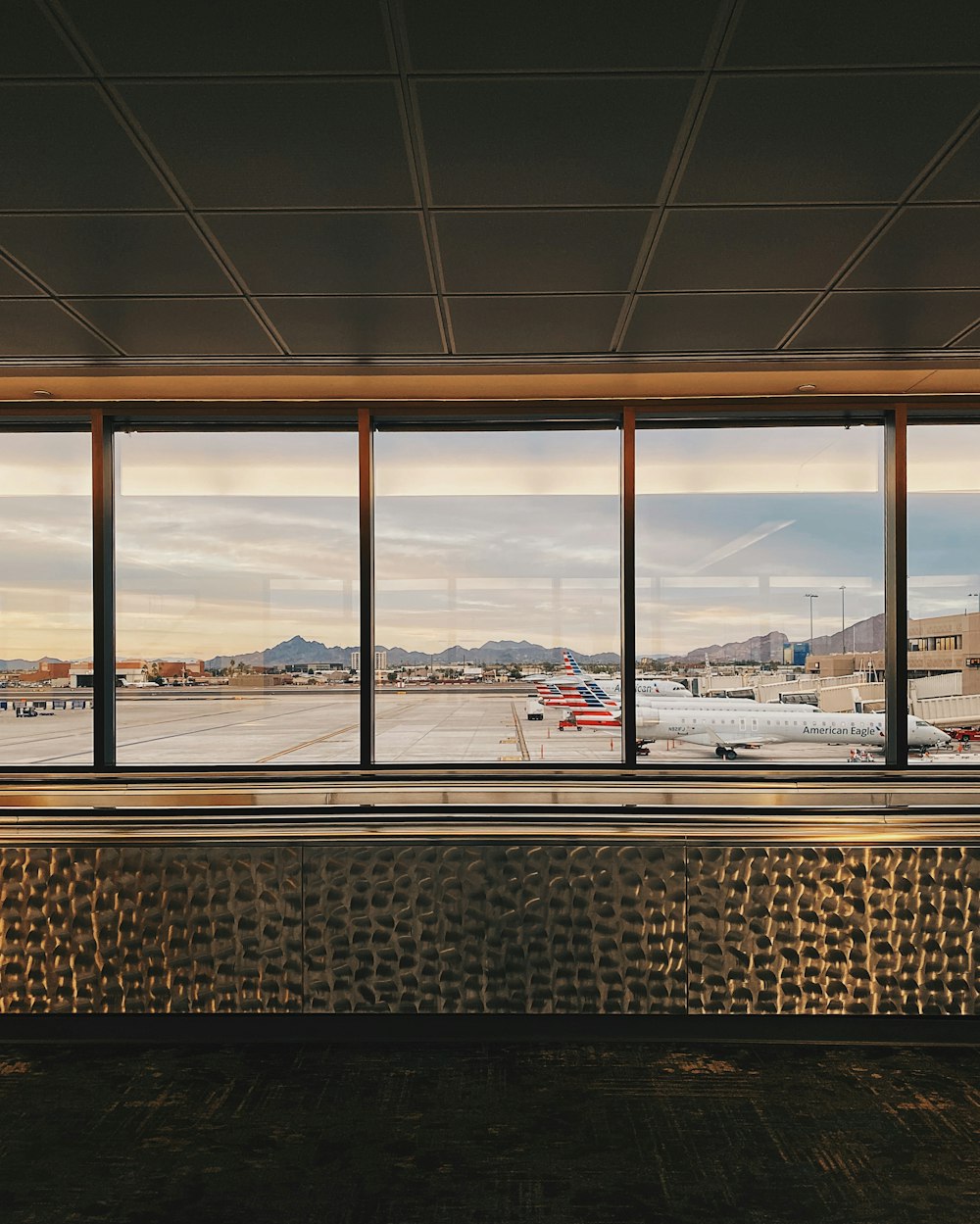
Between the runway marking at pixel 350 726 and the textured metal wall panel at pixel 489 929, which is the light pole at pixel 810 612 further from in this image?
the runway marking at pixel 350 726

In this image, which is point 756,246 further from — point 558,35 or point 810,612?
point 810,612

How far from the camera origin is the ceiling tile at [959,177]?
179 cm

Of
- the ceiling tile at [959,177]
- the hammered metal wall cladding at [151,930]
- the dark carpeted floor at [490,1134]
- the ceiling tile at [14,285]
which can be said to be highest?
the ceiling tile at [959,177]

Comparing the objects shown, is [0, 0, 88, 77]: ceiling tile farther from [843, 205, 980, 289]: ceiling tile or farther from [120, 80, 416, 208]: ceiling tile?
[843, 205, 980, 289]: ceiling tile

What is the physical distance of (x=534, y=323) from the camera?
2.75 meters

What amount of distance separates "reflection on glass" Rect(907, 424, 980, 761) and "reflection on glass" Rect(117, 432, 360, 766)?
90.0 inches

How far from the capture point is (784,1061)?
2.68m

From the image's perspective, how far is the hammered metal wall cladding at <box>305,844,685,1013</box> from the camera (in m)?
2.74

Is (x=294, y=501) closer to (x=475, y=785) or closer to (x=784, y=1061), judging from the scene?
(x=475, y=785)

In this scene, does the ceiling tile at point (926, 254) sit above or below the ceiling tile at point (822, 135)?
below

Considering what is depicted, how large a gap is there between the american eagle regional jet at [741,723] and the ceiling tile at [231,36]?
2.62m

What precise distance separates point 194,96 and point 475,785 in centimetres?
242

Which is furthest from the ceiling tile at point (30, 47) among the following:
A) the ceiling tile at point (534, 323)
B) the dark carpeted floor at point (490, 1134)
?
the dark carpeted floor at point (490, 1134)

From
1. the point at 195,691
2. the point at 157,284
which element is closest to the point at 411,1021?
the point at 195,691
